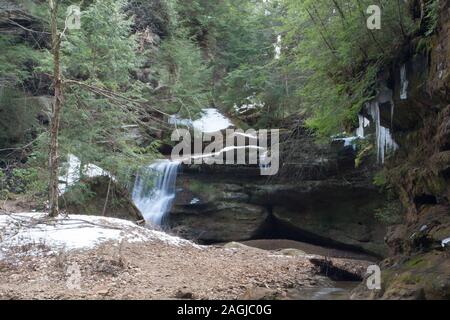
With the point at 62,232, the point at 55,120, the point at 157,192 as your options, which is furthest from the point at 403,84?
the point at 157,192

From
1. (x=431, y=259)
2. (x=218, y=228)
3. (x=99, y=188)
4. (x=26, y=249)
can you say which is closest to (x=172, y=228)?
(x=218, y=228)

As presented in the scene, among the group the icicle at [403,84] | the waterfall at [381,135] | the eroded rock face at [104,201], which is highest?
the icicle at [403,84]

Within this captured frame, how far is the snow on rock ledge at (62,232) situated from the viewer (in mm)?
9469

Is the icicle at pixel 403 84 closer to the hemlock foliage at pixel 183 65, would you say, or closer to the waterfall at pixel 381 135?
the hemlock foliage at pixel 183 65

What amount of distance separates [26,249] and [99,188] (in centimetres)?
597

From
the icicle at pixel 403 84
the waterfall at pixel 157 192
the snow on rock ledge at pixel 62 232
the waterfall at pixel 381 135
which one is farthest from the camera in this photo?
the waterfall at pixel 157 192

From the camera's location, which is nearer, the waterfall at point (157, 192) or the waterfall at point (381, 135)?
the waterfall at point (381, 135)

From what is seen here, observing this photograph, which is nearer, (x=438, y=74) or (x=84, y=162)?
(x=438, y=74)

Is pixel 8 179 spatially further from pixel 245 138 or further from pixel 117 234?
pixel 245 138

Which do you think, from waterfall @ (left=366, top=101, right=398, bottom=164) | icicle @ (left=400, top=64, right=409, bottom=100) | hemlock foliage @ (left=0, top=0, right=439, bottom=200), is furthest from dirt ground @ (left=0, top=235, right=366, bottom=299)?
icicle @ (left=400, top=64, right=409, bottom=100)

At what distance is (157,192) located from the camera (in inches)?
714

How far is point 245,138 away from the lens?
20297mm

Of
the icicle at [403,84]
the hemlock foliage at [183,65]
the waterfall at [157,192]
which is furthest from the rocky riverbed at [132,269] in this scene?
the waterfall at [157,192]

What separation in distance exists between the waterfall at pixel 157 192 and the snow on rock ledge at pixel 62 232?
232 inches
